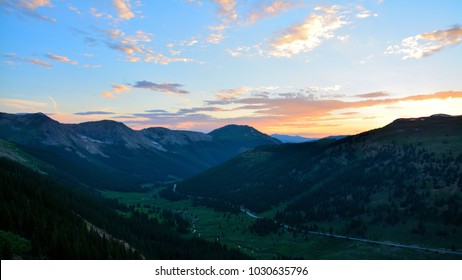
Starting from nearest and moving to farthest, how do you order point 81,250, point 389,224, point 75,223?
point 81,250 → point 75,223 → point 389,224

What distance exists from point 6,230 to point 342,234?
156944 millimetres

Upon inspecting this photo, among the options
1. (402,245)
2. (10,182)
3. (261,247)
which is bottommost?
(261,247)

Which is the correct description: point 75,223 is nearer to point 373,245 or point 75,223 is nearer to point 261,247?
point 261,247

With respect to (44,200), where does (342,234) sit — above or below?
below

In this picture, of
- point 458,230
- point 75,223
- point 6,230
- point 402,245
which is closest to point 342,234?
point 402,245

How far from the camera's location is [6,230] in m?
83.4

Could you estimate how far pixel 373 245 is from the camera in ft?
518

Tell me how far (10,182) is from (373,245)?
156 metres

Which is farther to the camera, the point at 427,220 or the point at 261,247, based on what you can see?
the point at 261,247

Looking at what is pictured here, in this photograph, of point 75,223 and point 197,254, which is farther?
point 197,254

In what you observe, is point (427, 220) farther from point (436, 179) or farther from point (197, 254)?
point (197, 254)
